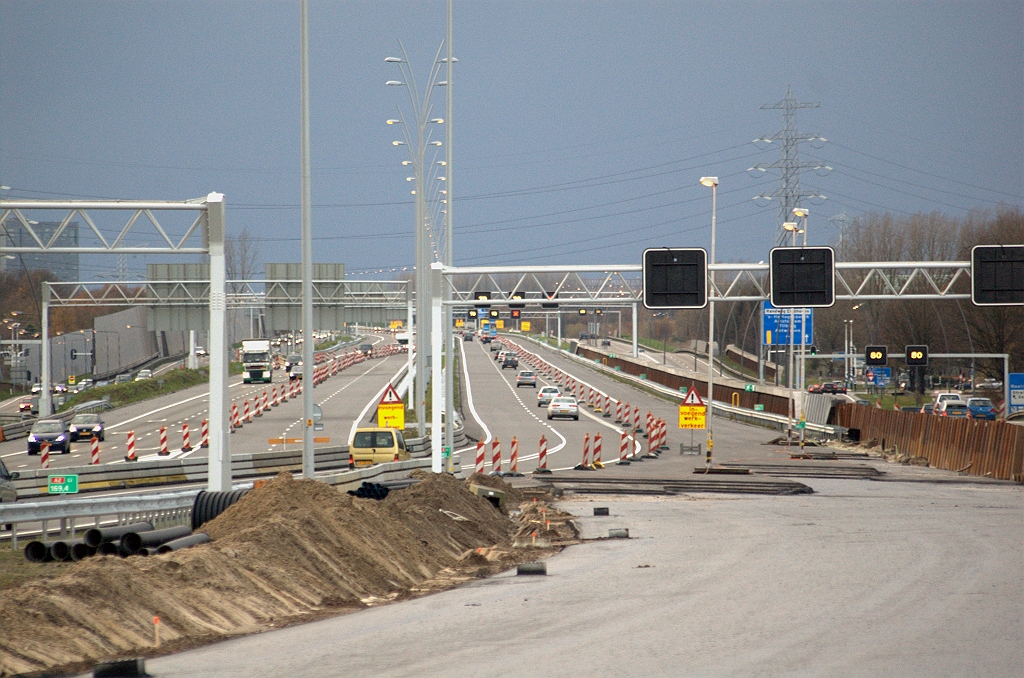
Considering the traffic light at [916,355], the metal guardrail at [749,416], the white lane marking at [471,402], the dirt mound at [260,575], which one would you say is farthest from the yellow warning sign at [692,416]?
the traffic light at [916,355]

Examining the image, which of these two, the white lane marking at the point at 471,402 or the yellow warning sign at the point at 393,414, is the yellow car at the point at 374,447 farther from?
the white lane marking at the point at 471,402

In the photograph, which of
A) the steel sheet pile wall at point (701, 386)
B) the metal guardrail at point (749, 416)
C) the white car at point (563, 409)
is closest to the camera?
the metal guardrail at point (749, 416)

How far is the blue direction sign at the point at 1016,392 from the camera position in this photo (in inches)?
2106

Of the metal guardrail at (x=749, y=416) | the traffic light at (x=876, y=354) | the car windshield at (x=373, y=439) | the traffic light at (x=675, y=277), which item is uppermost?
the traffic light at (x=675, y=277)

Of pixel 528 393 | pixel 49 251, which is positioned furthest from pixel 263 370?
pixel 49 251

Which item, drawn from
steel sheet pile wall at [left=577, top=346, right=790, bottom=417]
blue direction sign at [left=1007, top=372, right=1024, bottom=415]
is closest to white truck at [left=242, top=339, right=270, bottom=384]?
steel sheet pile wall at [left=577, top=346, right=790, bottom=417]

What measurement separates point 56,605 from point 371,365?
10435 centimetres

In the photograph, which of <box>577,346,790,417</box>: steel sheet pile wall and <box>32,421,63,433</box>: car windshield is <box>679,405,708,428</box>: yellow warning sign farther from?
<box>577,346,790,417</box>: steel sheet pile wall

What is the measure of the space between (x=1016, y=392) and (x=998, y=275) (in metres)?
26.4

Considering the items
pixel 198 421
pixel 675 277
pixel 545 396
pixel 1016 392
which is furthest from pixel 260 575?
pixel 545 396

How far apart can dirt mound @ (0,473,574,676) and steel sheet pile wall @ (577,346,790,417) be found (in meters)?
52.0

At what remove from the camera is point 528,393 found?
283ft

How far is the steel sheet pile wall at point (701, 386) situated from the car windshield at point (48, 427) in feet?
135

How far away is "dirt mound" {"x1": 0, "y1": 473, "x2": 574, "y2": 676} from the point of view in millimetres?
10430
